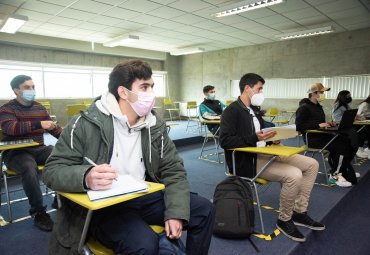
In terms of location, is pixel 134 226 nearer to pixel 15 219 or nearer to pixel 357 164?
pixel 15 219

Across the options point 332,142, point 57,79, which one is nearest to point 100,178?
point 332,142

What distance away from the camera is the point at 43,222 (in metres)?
2.10

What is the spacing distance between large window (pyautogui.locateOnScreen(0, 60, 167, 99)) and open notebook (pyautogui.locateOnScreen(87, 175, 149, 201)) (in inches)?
262

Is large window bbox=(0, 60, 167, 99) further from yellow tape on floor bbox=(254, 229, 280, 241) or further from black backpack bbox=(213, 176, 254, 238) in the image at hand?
yellow tape on floor bbox=(254, 229, 280, 241)

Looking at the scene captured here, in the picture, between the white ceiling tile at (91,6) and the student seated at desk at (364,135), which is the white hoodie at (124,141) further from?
the student seated at desk at (364,135)

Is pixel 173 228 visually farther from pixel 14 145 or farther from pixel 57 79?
pixel 57 79

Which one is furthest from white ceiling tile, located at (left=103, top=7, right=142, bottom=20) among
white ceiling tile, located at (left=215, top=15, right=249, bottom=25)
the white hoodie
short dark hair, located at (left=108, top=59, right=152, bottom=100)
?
the white hoodie

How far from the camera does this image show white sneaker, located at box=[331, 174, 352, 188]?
2.96 m

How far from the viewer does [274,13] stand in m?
5.19

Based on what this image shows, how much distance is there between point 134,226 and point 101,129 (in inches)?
17.8

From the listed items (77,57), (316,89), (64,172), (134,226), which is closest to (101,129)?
(64,172)

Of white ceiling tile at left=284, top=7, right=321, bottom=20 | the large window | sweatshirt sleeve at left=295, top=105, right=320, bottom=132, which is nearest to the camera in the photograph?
sweatshirt sleeve at left=295, top=105, right=320, bottom=132

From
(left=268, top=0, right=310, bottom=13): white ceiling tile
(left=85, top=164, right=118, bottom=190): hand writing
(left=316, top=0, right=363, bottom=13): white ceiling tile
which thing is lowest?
(left=85, top=164, right=118, bottom=190): hand writing

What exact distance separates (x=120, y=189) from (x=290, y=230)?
1.48 meters
